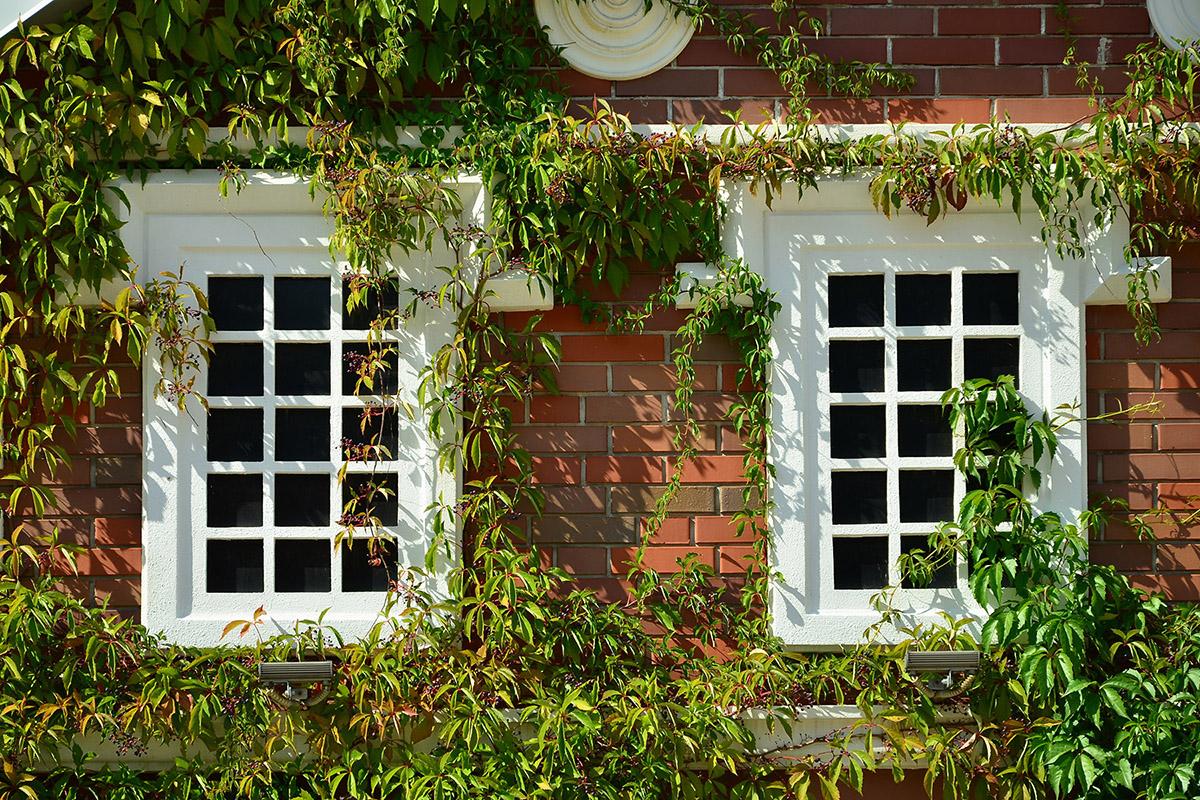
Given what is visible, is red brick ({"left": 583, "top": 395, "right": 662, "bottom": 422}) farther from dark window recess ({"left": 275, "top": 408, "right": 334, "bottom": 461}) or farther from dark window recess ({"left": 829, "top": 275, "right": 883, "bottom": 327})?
dark window recess ({"left": 275, "top": 408, "right": 334, "bottom": 461})

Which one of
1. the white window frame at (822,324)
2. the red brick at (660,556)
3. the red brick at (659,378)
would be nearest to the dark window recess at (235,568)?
the red brick at (660,556)

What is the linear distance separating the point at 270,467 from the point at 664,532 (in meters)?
1.45

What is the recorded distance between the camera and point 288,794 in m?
3.60

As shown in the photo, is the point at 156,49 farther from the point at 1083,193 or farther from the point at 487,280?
the point at 1083,193

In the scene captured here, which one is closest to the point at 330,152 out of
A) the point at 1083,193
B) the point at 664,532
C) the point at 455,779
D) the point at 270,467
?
the point at 270,467

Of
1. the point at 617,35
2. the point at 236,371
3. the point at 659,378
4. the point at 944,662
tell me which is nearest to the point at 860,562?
the point at 944,662

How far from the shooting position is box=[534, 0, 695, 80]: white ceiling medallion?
12.5ft

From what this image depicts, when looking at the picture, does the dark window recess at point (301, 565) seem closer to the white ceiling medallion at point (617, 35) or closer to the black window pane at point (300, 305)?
the black window pane at point (300, 305)

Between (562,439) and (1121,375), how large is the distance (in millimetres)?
2072

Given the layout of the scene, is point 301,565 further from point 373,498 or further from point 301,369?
point 301,369

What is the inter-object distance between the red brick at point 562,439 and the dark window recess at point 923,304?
1.19 m

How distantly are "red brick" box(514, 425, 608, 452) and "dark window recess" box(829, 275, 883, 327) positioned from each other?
0.97m

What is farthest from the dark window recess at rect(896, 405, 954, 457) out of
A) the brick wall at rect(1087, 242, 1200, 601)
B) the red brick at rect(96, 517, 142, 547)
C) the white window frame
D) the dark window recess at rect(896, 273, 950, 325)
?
the red brick at rect(96, 517, 142, 547)

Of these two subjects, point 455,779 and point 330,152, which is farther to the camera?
point 330,152
